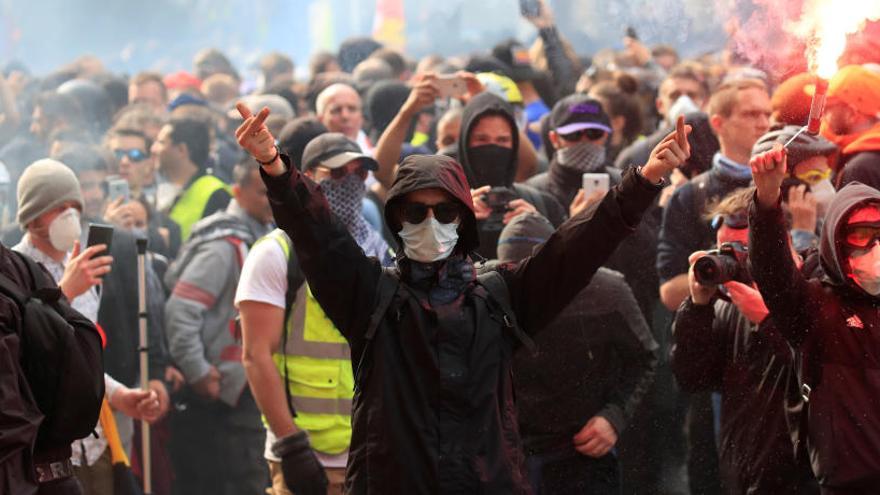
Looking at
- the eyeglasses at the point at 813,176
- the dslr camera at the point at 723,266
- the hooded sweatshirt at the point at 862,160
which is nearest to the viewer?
the dslr camera at the point at 723,266

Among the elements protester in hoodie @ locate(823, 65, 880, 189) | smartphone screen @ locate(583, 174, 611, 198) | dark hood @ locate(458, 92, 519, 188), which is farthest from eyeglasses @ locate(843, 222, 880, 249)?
dark hood @ locate(458, 92, 519, 188)

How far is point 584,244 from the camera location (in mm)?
4617

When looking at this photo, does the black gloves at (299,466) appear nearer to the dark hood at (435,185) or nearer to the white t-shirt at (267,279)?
the white t-shirt at (267,279)

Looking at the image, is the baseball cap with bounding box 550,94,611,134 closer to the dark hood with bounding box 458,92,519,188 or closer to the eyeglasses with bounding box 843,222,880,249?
the dark hood with bounding box 458,92,519,188

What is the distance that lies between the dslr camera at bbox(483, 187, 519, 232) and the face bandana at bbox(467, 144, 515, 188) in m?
0.38

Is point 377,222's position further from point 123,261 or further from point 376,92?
point 376,92

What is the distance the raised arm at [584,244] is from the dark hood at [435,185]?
0.64 ft

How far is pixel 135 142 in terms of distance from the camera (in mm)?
10109

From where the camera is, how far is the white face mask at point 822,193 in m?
6.82

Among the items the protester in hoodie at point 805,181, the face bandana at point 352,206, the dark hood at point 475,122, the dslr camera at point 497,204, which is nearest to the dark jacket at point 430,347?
the face bandana at point 352,206

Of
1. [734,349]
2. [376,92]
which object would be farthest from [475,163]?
[376,92]

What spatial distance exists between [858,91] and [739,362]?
5.70 ft

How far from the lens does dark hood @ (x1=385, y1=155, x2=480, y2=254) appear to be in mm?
4602

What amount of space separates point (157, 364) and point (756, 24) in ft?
11.6
